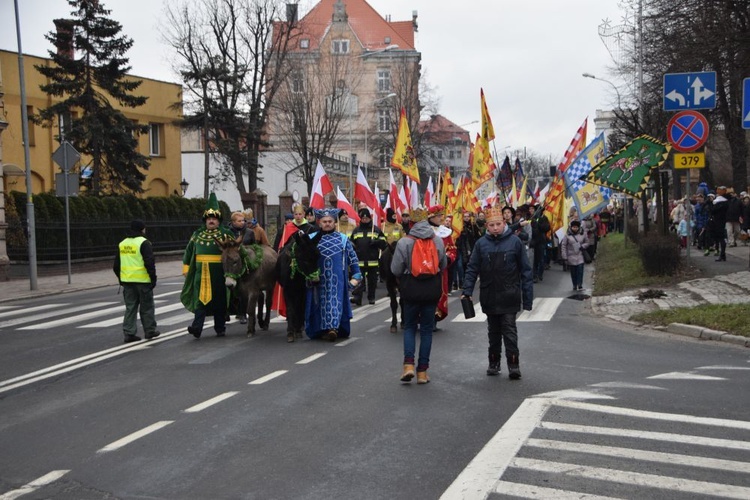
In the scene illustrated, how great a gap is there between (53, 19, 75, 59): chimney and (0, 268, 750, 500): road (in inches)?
1112

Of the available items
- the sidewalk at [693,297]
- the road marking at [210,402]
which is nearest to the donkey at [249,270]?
the road marking at [210,402]

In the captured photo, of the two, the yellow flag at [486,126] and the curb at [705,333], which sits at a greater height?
the yellow flag at [486,126]

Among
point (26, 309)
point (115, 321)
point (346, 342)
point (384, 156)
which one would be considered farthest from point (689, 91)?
point (384, 156)

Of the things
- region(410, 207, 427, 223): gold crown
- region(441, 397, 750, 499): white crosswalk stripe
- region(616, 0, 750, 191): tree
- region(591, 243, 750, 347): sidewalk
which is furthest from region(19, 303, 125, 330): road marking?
region(616, 0, 750, 191): tree

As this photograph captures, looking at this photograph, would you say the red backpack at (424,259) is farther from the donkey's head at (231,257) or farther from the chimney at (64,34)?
the chimney at (64,34)

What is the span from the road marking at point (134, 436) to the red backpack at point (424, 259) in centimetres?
284

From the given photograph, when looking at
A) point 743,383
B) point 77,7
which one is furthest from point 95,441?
point 77,7

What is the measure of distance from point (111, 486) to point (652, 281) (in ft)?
49.3

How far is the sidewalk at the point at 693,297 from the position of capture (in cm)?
1332

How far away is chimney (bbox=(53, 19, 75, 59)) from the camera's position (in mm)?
37688

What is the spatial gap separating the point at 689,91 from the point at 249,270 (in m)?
8.09

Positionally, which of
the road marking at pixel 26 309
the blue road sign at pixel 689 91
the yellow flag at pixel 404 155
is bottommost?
the road marking at pixel 26 309

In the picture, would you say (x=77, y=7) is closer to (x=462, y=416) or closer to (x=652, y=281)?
(x=652, y=281)

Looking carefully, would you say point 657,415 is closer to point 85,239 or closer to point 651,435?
point 651,435
